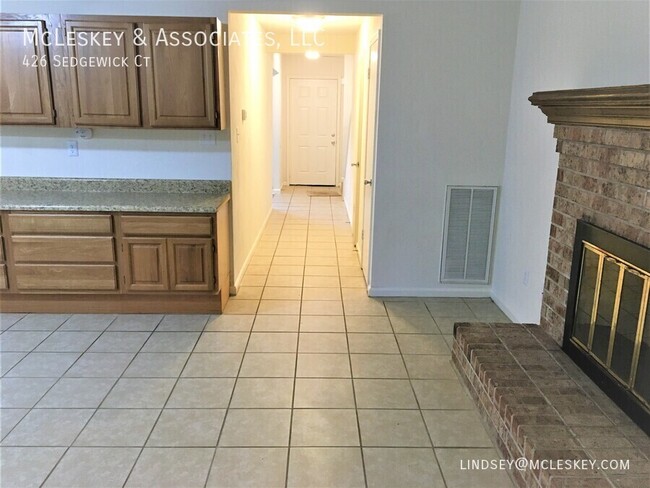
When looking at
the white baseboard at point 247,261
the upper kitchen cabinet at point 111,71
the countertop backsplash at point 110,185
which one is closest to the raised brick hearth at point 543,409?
the white baseboard at point 247,261

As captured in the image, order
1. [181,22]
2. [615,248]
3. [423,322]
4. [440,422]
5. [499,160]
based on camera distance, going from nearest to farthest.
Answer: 1. [615,248]
2. [440,422]
3. [181,22]
4. [423,322]
5. [499,160]

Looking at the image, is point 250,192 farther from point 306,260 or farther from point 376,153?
point 376,153

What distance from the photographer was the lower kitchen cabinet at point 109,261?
11.1 feet

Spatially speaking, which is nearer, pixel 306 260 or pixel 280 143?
pixel 306 260

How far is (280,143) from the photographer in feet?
30.3

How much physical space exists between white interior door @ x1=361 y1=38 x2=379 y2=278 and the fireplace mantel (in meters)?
1.47

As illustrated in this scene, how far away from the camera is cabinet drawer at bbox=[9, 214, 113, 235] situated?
335 cm

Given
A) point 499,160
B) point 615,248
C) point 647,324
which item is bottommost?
point 647,324

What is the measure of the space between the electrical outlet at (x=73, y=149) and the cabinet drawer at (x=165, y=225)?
2.75 feet

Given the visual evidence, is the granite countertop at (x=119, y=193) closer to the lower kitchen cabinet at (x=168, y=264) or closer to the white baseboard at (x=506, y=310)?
the lower kitchen cabinet at (x=168, y=264)

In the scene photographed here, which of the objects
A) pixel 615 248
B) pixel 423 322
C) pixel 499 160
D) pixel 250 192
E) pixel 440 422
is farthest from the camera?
pixel 250 192

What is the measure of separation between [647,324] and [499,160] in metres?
2.06

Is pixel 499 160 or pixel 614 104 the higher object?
pixel 614 104

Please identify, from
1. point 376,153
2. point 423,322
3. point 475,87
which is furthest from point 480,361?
point 475,87
